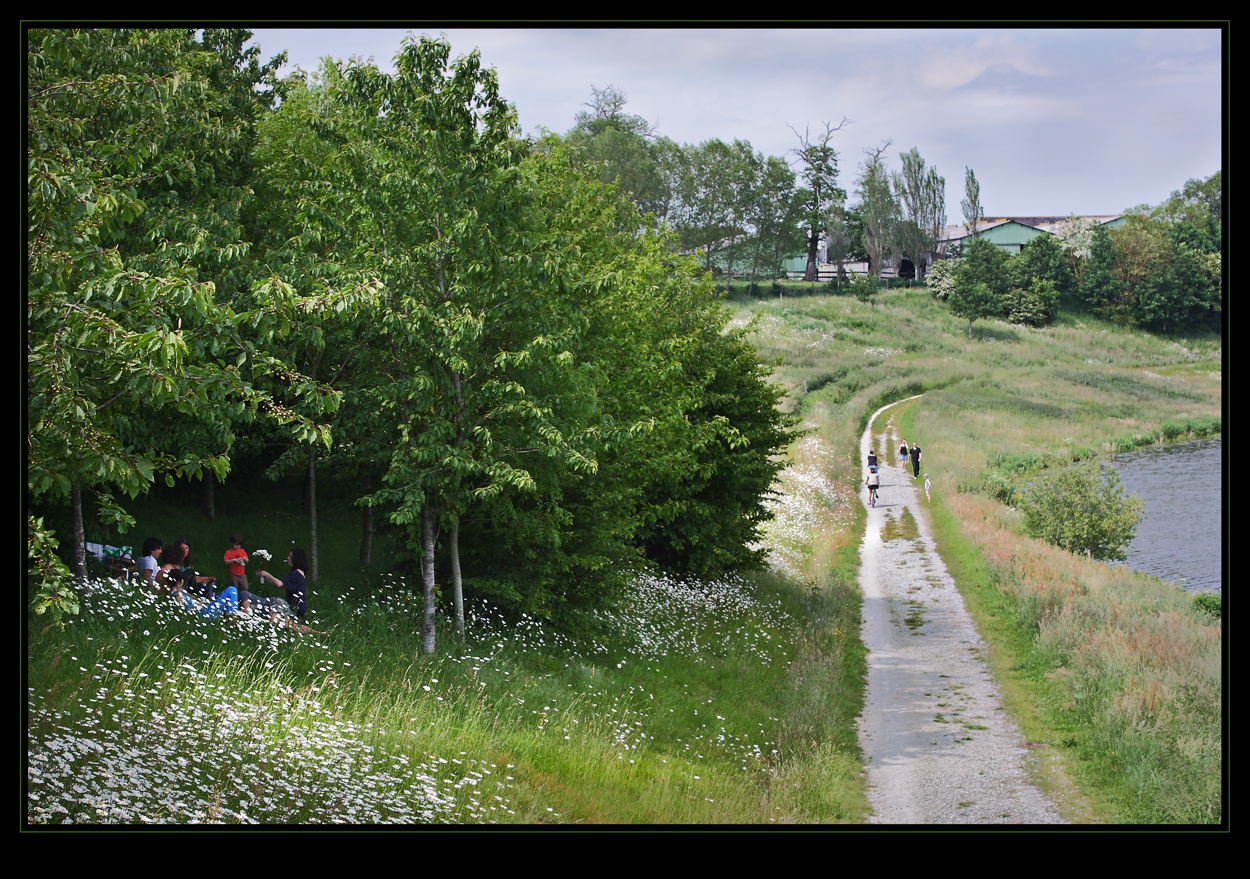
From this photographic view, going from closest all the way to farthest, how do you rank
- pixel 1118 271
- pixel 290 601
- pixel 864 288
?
pixel 290 601
pixel 1118 271
pixel 864 288

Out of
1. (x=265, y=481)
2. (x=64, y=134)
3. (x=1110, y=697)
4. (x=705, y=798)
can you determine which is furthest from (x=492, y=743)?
(x=265, y=481)

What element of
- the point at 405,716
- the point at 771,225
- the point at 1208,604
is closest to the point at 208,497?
the point at 405,716

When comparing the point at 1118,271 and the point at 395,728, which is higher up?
the point at 1118,271

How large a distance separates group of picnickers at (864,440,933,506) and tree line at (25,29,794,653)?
1597 centimetres

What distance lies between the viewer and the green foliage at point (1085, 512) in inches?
957

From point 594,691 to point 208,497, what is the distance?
9.60 m

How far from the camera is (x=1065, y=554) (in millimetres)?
22953

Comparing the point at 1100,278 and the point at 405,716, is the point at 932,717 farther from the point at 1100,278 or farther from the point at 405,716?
the point at 1100,278

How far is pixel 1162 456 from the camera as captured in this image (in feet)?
81.7

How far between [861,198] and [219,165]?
1541 centimetres

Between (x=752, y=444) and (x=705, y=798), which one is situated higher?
(x=752, y=444)

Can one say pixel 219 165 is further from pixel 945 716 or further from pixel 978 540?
pixel 978 540

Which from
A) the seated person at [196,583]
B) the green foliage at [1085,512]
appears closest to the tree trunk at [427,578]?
the seated person at [196,583]

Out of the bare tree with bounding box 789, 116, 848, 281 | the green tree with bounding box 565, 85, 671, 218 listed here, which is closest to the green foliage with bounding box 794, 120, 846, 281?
the bare tree with bounding box 789, 116, 848, 281
